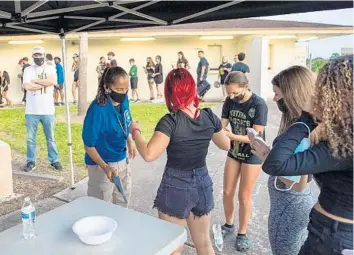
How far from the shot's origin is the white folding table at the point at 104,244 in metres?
1.66

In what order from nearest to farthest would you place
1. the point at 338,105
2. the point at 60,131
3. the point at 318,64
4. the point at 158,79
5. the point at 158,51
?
the point at 338,105
the point at 60,131
the point at 318,64
the point at 158,79
the point at 158,51

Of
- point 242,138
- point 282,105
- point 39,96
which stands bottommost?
point 242,138

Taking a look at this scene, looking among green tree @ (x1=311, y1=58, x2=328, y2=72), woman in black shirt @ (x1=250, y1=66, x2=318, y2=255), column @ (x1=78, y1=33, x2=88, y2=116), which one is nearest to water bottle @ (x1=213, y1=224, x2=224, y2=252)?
woman in black shirt @ (x1=250, y1=66, x2=318, y2=255)

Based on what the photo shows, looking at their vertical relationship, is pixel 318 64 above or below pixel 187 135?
above

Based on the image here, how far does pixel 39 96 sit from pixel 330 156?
4.51 meters

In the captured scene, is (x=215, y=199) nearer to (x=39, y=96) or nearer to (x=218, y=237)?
(x=218, y=237)

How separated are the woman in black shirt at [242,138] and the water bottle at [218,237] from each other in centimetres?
15

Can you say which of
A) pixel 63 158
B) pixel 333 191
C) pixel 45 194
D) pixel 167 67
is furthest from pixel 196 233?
pixel 167 67

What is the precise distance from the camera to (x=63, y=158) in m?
6.42

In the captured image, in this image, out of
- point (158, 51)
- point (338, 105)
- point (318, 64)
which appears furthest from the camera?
point (158, 51)

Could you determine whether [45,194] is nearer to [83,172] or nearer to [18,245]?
[83,172]

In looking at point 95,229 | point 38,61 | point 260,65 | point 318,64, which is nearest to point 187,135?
point 95,229

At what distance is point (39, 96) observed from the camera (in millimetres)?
5117

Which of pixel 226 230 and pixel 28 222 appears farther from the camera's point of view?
pixel 226 230
